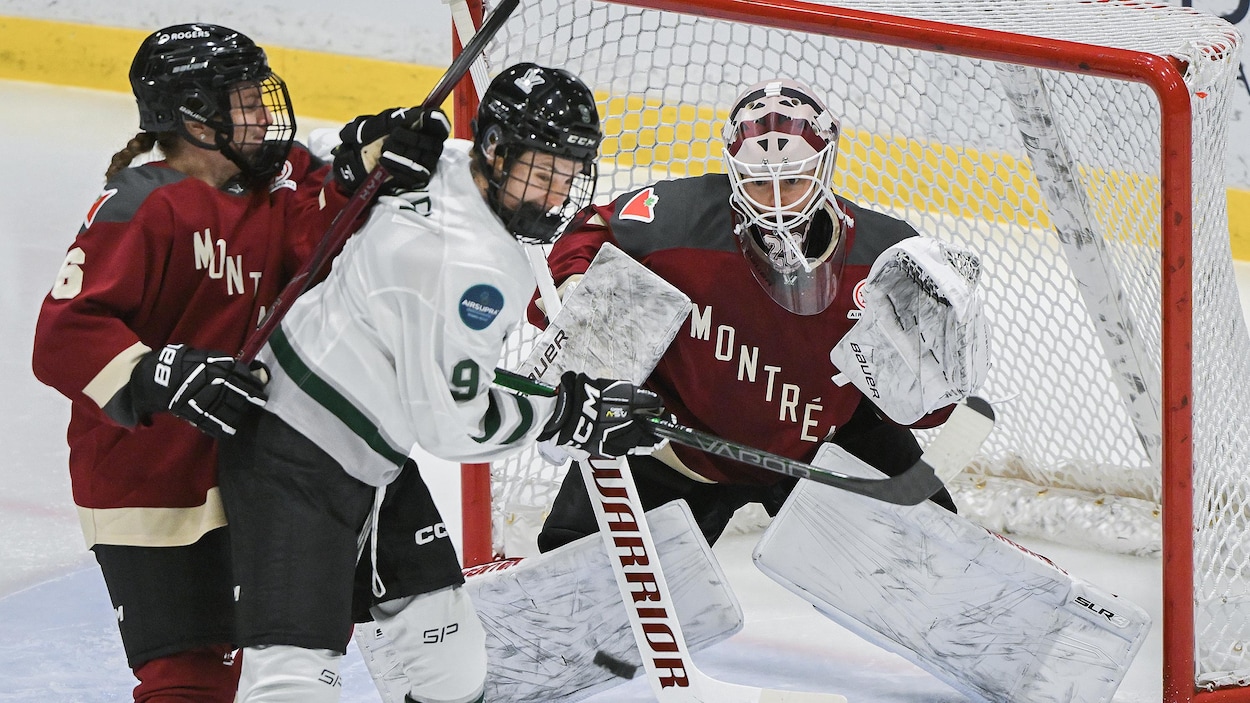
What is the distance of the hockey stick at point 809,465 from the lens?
236cm

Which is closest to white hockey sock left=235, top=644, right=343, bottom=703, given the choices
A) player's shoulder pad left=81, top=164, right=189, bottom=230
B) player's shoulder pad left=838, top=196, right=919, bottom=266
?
player's shoulder pad left=81, top=164, right=189, bottom=230

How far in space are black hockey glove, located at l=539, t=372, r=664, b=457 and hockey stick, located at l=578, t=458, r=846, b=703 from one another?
1.04 ft

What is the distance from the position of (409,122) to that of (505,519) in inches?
56.0

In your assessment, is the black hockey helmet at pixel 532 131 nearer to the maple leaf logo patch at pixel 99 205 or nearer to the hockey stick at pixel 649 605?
the maple leaf logo patch at pixel 99 205

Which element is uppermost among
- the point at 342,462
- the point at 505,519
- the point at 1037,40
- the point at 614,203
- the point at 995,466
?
the point at 1037,40

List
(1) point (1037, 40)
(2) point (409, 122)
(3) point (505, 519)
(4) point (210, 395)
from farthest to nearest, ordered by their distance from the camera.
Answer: (3) point (505, 519)
(1) point (1037, 40)
(2) point (409, 122)
(4) point (210, 395)

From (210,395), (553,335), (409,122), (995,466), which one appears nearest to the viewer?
(210,395)

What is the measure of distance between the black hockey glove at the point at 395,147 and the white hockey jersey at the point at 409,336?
0.03 m

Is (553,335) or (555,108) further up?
(555,108)

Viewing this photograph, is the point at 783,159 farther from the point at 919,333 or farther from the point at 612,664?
the point at 612,664

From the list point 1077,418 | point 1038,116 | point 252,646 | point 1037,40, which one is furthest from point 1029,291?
point 252,646

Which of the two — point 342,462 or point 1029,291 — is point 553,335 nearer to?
point 342,462

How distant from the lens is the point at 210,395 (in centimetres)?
193

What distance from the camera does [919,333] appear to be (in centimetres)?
243
